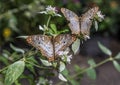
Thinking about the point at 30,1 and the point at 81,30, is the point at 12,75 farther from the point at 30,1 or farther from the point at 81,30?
the point at 30,1

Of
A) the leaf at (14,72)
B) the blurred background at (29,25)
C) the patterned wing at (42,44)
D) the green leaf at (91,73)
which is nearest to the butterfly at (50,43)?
the patterned wing at (42,44)

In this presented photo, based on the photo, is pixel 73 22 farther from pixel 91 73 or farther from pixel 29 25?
pixel 29 25

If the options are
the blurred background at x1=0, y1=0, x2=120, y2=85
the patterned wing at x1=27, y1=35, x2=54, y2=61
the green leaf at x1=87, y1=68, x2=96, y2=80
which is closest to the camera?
the patterned wing at x1=27, y1=35, x2=54, y2=61

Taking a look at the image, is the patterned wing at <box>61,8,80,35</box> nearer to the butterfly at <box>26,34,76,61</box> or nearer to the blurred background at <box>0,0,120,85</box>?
the butterfly at <box>26,34,76,61</box>

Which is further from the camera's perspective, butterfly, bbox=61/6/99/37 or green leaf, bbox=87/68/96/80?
green leaf, bbox=87/68/96/80

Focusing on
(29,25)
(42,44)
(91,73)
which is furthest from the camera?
(29,25)

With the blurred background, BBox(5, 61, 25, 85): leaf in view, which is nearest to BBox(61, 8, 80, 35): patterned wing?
BBox(5, 61, 25, 85): leaf

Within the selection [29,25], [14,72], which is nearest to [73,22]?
[14,72]
